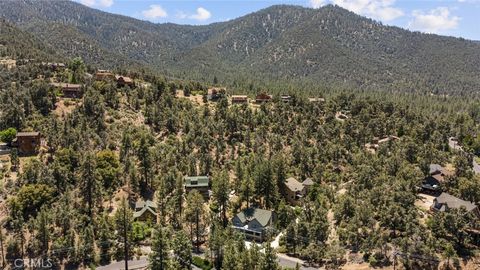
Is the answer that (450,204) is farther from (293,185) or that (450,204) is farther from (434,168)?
(293,185)

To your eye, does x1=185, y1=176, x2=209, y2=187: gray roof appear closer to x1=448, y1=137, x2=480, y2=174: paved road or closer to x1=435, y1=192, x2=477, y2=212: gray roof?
x1=435, y1=192, x2=477, y2=212: gray roof

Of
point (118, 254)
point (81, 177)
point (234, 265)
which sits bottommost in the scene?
point (118, 254)

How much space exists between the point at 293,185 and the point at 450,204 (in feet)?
104

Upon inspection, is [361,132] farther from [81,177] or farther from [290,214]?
[81,177]

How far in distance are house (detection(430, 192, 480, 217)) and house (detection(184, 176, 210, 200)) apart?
4606 cm

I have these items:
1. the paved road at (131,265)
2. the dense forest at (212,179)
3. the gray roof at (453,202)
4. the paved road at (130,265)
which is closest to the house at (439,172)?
the dense forest at (212,179)

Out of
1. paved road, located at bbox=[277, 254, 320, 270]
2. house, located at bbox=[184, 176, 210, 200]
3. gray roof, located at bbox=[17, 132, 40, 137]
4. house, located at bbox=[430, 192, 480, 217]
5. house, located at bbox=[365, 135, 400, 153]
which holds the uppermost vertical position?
gray roof, located at bbox=[17, 132, 40, 137]

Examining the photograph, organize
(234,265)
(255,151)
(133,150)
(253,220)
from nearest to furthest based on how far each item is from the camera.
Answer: (234,265)
(253,220)
(133,150)
(255,151)

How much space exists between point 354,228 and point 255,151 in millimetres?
44115

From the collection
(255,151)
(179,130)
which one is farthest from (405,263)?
(179,130)

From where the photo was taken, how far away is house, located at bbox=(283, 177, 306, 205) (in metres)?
86.8

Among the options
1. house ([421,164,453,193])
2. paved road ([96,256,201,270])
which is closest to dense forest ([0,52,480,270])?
paved road ([96,256,201,270])

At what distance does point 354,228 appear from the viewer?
6756cm

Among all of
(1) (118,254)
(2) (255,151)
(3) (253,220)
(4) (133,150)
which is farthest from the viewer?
(2) (255,151)
